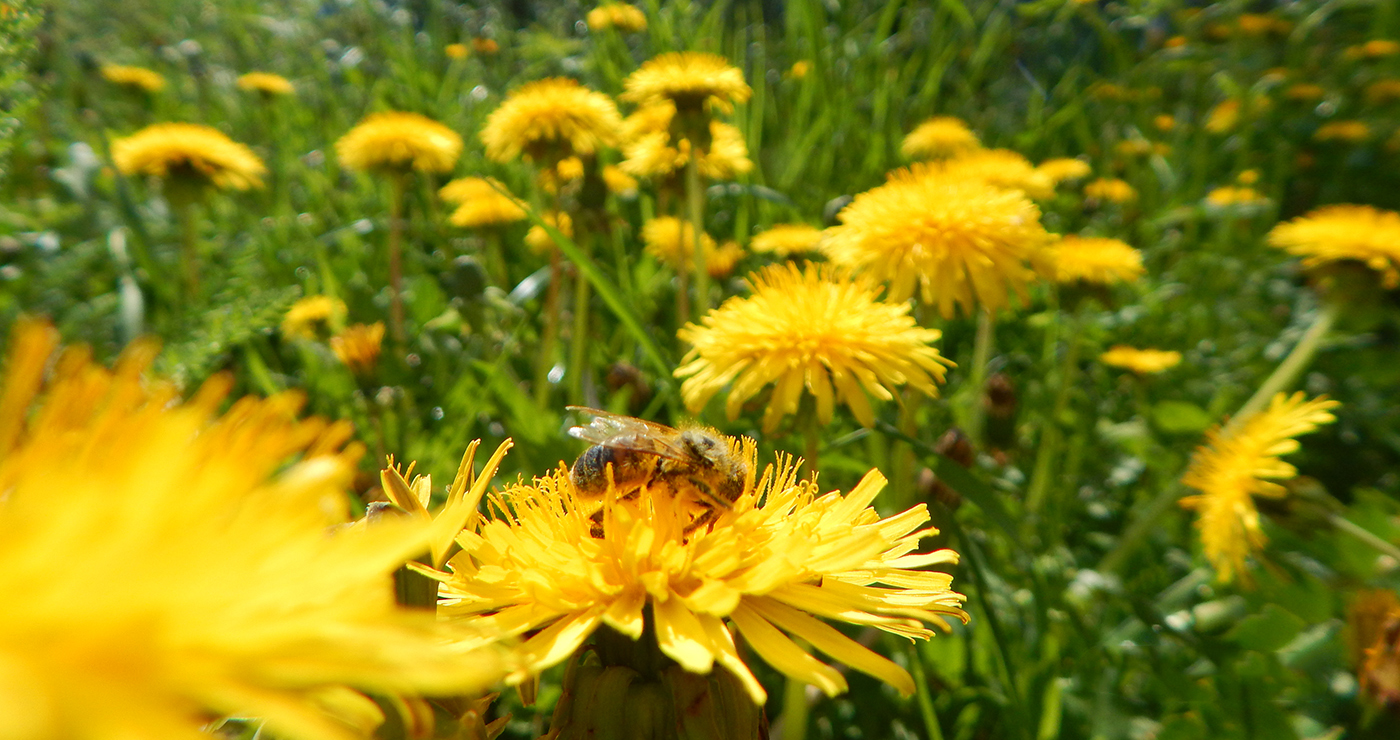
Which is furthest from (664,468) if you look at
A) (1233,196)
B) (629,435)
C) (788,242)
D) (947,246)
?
(1233,196)

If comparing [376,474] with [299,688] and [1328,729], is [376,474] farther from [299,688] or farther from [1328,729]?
[1328,729]

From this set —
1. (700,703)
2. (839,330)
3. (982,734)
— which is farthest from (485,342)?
(700,703)

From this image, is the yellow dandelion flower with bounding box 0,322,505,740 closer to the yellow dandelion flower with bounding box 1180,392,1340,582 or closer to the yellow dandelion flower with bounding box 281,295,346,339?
the yellow dandelion flower with bounding box 1180,392,1340,582

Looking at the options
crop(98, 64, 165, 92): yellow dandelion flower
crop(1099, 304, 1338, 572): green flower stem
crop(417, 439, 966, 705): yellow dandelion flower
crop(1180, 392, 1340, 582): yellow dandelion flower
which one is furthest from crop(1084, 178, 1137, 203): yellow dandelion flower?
crop(98, 64, 165, 92): yellow dandelion flower

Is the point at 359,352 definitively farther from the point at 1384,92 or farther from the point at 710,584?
the point at 1384,92

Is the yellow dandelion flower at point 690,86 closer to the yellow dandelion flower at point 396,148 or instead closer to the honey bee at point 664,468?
the yellow dandelion flower at point 396,148

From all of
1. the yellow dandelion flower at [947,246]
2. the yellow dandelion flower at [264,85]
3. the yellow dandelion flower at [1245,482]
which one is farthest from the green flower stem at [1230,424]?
the yellow dandelion flower at [264,85]
